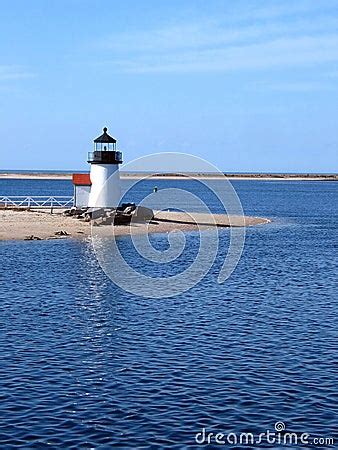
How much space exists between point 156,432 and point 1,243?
32192 millimetres

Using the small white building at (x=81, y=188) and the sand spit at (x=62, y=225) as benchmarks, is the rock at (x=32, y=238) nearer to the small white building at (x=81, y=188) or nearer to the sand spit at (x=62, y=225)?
the sand spit at (x=62, y=225)

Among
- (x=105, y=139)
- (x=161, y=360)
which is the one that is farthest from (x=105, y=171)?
(x=161, y=360)

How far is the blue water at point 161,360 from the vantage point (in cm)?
1431

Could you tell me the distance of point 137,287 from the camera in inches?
1193

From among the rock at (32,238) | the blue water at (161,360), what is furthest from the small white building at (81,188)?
the blue water at (161,360)

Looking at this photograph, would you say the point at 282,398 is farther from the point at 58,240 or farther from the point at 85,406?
the point at 58,240

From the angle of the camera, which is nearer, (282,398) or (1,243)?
(282,398)

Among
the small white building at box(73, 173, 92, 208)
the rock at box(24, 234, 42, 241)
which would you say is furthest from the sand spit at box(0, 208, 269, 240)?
the small white building at box(73, 173, 92, 208)

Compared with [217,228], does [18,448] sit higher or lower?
lower

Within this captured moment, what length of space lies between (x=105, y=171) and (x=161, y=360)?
117 feet

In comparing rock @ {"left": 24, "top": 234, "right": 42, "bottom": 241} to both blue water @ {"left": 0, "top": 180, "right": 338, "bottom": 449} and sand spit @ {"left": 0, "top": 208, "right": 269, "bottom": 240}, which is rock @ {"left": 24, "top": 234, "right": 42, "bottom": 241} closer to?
sand spit @ {"left": 0, "top": 208, "right": 269, "bottom": 240}

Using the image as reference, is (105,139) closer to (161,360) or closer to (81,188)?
(81,188)

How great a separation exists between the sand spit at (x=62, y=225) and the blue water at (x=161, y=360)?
15707mm

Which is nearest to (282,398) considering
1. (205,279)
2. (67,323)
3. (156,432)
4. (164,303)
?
(156,432)
